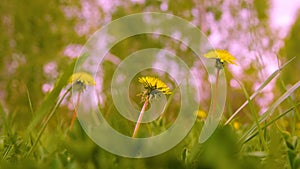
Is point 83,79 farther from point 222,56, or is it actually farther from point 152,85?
point 222,56

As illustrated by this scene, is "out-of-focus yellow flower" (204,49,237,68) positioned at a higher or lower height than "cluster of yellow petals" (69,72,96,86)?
higher

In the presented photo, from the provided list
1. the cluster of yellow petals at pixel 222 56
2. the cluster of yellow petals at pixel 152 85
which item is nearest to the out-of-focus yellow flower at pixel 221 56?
the cluster of yellow petals at pixel 222 56

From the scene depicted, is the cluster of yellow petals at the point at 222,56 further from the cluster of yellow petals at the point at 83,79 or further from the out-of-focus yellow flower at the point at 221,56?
the cluster of yellow petals at the point at 83,79

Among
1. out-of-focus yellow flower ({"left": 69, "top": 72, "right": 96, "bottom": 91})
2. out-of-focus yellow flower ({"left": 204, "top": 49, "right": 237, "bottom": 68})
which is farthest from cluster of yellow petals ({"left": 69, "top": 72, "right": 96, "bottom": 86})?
out-of-focus yellow flower ({"left": 204, "top": 49, "right": 237, "bottom": 68})

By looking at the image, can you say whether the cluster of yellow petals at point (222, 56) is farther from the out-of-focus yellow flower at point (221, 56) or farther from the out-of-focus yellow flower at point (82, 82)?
the out-of-focus yellow flower at point (82, 82)

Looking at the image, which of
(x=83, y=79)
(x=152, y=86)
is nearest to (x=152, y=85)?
(x=152, y=86)

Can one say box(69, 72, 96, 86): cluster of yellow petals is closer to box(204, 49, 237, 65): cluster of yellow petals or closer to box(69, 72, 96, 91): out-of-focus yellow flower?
box(69, 72, 96, 91): out-of-focus yellow flower

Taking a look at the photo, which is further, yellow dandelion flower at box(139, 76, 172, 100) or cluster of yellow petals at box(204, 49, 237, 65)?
cluster of yellow petals at box(204, 49, 237, 65)

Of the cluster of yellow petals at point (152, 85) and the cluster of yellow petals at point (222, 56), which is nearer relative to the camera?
the cluster of yellow petals at point (152, 85)

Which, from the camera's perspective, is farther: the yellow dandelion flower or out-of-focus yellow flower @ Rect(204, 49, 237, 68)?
out-of-focus yellow flower @ Rect(204, 49, 237, 68)

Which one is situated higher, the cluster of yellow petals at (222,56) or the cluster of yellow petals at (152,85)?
the cluster of yellow petals at (222,56)

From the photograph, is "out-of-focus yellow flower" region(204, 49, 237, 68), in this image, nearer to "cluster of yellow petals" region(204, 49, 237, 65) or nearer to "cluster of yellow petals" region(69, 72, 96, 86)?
"cluster of yellow petals" region(204, 49, 237, 65)

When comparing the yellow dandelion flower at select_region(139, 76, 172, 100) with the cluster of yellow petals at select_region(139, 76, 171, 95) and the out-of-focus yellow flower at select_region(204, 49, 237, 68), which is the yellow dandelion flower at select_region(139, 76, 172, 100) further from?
the out-of-focus yellow flower at select_region(204, 49, 237, 68)

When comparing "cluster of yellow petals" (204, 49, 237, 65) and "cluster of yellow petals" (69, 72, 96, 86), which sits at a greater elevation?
"cluster of yellow petals" (204, 49, 237, 65)
